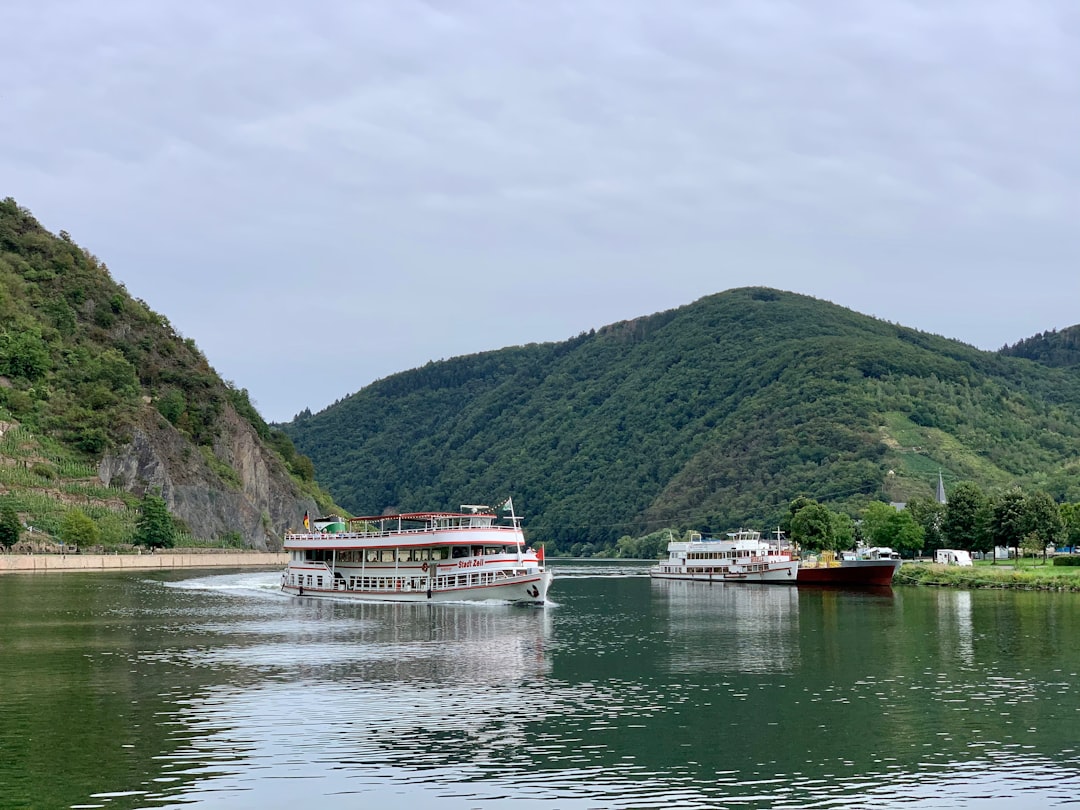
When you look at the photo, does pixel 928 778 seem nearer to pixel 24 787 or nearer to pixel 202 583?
pixel 24 787

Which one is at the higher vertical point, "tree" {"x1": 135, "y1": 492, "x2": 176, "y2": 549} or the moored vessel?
"tree" {"x1": 135, "y1": 492, "x2": 176, "y2": 549}

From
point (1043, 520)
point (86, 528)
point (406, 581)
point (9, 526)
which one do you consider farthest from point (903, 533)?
point (9, 526)

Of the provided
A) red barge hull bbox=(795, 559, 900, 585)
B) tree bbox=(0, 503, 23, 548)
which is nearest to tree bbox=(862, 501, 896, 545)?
red barge hull bbox=(795, 559, 900, 585)

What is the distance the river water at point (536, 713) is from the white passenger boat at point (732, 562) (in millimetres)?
70100

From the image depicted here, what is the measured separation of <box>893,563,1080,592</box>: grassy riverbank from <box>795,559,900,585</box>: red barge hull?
2998 mm

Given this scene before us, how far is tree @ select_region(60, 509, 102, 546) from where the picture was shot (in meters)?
178

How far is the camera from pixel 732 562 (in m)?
169

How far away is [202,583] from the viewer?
14575 centimetres

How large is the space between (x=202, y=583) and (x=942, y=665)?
4099 inches

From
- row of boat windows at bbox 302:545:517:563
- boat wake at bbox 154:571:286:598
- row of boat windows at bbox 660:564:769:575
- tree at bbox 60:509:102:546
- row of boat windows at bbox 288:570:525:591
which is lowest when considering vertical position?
row of boat windows at bbox 660:564:769:575

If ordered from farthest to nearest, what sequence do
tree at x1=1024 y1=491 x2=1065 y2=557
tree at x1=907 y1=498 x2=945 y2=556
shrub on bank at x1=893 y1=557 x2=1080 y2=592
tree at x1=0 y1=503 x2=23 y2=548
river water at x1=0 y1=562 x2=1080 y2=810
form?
tree at x1=907 y1=498 x2=945 y2=556 → tree at x1=0 y1=503 x2=23 y2=548 → tree at x1=1024 y1=491 x2=1065 y2=557 → shrub on bank at x1=893 y1=557 x2=1080 y2=592 → river water at x1=0 y1=562 x2=1080 y2=810

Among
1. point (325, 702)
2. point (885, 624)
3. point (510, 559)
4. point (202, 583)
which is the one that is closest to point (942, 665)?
point (885, 624)

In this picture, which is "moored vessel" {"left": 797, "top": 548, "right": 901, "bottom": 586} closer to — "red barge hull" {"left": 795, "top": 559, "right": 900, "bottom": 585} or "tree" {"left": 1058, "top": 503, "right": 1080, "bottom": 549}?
"red barge hull" {"left": 795, "top": 559, "right": 900, "bottom": 585}

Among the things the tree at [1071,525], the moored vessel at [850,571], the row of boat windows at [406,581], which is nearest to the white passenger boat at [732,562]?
the moored vessel at [850,571]
